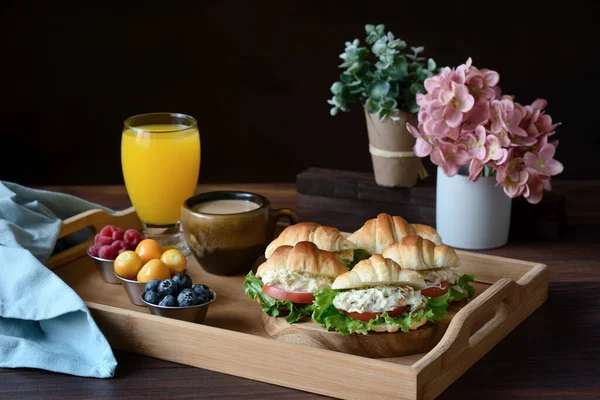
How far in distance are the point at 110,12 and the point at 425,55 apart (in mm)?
1163

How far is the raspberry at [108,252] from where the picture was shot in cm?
198

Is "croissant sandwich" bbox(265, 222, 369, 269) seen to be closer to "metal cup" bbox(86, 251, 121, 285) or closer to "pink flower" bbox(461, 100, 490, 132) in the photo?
"metal cup" bbox(86, 251, 121, 285)

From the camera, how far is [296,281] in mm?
1656

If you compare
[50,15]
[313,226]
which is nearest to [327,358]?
[313,226]

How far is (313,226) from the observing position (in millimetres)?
1828

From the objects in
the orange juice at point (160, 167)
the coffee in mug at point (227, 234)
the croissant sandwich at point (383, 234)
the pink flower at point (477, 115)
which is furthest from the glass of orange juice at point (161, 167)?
the pink flower at point (477, 115)

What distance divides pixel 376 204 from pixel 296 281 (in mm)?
896

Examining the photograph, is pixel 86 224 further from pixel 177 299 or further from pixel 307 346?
pixel 307 346

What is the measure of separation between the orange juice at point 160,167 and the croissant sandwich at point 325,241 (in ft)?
1.67

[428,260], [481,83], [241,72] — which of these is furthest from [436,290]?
[241,72]

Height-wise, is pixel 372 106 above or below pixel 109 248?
above

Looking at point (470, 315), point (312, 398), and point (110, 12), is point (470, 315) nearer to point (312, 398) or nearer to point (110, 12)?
point (312, 398)

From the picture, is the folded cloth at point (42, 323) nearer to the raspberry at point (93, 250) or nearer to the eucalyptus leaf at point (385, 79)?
the raspberry at point (93, 250)

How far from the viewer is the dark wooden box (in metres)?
2.36
